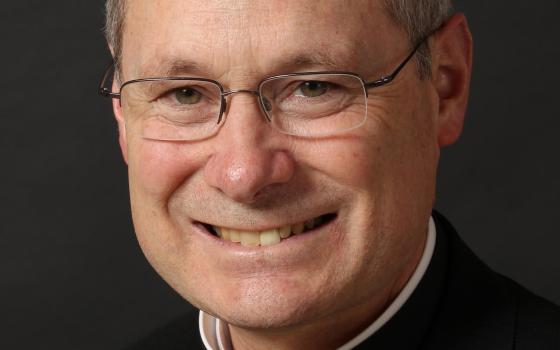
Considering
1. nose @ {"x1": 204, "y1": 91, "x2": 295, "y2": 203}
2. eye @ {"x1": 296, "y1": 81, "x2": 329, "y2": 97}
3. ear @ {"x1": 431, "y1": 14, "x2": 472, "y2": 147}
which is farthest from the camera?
ear @ {"x1": 431, "y1": 14, "x2": 472, "y2": 147}

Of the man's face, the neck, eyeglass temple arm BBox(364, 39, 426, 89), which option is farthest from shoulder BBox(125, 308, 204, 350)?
eyeglass temple arm BBox(364, 39, 426, 89)

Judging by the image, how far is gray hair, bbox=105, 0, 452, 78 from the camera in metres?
3.41

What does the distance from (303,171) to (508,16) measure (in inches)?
111

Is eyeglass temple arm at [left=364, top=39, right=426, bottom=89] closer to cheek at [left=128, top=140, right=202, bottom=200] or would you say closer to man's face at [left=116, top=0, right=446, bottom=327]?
man's face at [left=116, top=0, right=446, bottom=327]

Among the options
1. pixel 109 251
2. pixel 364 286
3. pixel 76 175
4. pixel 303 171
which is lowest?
pixel 109 251

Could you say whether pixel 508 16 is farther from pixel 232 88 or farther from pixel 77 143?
pixel 232 88

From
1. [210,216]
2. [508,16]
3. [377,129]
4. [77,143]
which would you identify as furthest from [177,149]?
[508,16]

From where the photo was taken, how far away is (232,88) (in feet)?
10.8

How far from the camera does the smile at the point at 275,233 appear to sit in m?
3.41

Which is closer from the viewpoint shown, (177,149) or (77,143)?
(177,149)

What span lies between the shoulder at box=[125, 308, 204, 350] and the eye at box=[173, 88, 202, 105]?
1.12 meters

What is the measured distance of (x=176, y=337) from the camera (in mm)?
4391

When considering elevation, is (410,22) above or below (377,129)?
above

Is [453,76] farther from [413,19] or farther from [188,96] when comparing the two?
[188,96]
